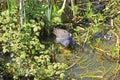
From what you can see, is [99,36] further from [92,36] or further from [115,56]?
[115,56]

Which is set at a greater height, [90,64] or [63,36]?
[63,36]

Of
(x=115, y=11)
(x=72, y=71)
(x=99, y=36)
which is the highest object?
(x=115, y=11)

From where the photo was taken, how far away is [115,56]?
3707 millimetres

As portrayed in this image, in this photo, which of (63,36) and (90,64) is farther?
(63,36)

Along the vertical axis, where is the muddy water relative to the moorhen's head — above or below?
below

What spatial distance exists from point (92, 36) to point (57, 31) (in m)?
0.45

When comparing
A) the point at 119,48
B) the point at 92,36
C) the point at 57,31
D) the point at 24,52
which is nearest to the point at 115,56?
the point at 119,48

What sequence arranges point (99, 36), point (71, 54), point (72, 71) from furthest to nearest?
1. point (99, 36)
2. point (71, 54)
3. point (72, 71)

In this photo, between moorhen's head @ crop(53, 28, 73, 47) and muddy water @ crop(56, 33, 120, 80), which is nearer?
muddy water @ crop(56, 33, 120, 80)

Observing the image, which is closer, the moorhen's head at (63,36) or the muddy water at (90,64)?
the muddy water at (90,64)

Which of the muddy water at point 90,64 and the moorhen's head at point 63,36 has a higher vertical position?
the moorhen's head at point 63,36

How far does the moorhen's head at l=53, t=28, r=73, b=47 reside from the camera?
3926 millimetres

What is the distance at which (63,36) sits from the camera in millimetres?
3973

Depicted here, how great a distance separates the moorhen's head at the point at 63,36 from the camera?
12.9 feet
